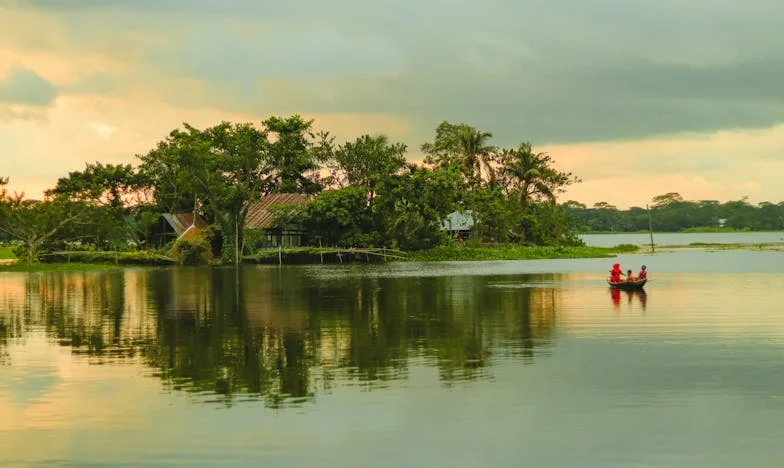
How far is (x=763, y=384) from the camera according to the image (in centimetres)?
1719

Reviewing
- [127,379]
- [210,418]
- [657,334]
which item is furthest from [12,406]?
[657,334]

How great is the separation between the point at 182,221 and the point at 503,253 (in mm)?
34097

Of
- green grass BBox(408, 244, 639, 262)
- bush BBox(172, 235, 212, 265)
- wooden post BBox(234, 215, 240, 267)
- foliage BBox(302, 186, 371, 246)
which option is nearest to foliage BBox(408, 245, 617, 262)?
green grass BBox(408, 244, 639, 262)

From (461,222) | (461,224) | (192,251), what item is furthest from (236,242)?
(461,222)

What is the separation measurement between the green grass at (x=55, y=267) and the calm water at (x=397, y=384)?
37641 mm

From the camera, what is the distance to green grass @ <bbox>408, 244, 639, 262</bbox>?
86.0m

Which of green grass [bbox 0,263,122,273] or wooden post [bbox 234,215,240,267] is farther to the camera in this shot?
wooden post [bbox 234,215,240,267]

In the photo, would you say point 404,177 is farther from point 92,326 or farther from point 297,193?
point 92,326

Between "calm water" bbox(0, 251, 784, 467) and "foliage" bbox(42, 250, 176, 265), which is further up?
"foliage" bbox(42, 250, 176, 265)

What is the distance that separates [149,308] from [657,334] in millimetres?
20737

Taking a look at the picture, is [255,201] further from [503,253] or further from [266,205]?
[503,253]

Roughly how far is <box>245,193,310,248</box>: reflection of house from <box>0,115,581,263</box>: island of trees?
448mm

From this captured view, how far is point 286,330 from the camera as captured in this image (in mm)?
26875

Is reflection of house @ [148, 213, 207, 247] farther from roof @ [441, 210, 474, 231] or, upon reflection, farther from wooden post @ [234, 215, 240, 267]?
roof @ [441, 210, 474, 231]
